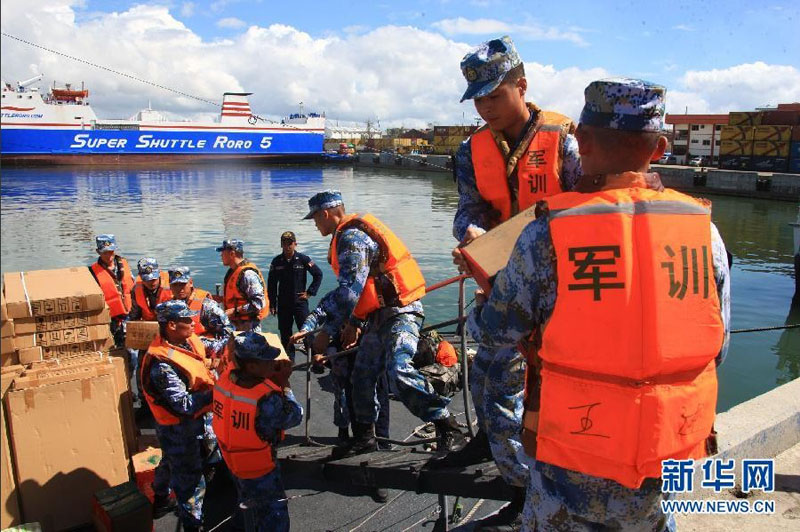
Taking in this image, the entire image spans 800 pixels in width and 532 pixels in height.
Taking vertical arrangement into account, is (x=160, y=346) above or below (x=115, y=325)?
above

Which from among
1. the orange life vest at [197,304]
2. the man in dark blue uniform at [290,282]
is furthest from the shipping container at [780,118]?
the orange life vest at [197,304]

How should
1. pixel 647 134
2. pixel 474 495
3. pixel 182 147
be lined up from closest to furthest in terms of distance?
pixel 647 134 < pixel 474 495 < pixel 182 147

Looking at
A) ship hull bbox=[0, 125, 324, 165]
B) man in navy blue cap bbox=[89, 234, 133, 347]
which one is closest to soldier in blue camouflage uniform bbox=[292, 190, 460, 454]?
man in navy blue cap bbox=[89, 234, 133, 347]

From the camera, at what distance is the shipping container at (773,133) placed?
41.0m

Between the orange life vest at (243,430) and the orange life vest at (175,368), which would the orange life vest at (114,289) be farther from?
the orange life vest at (243,430)

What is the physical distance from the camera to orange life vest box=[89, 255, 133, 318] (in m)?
8.09

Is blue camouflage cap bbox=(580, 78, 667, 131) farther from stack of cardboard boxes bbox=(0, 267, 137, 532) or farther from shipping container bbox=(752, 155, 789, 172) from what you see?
shipping container bbox=(752, 155, 789, 172)

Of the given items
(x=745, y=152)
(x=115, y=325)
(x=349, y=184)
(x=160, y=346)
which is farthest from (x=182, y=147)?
(x=160, y=346)

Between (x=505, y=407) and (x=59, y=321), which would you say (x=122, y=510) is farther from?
(x=505, y=407)

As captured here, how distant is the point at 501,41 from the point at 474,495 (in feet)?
7.71

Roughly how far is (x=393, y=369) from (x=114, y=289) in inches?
214

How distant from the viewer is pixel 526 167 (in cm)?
298

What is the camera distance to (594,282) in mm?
1754

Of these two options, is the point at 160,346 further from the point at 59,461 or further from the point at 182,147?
the point at 182,147
